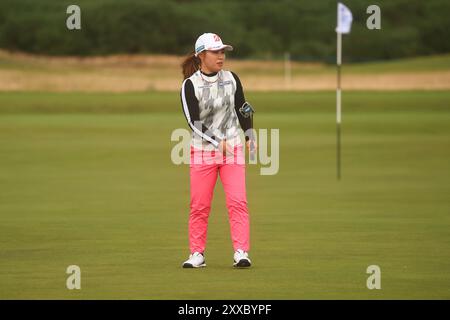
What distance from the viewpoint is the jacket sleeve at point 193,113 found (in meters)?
10.7

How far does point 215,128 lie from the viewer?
35.5 ft

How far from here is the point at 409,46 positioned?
81500mm

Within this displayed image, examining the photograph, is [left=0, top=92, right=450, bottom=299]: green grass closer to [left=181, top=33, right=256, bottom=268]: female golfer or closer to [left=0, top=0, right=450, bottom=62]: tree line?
[left=181, top=33, right=256, bottom=268]: female golfer

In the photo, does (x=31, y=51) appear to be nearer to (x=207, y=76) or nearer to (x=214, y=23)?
(x=214, y=23)

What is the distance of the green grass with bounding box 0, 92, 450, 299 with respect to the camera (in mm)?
10266

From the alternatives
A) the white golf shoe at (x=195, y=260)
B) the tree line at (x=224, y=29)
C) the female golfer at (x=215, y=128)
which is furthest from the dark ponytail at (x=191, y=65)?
the tree line at (x=224, y=29)

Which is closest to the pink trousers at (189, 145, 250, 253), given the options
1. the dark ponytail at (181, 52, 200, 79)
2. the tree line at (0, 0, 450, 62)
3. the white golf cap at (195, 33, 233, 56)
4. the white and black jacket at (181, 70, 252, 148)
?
the white and black jacket at (181, 70, 252, 148)

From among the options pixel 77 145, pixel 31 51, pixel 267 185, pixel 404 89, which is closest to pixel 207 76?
pixel 267 185

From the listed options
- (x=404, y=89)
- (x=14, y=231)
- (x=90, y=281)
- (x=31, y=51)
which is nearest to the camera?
(x=90, y=281)

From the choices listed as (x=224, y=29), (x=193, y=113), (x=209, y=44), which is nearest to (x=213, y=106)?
(x=193, y=113)

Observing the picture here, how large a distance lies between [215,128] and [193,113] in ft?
0.79

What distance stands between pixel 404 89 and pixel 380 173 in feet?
117

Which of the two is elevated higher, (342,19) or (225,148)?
(342,19)

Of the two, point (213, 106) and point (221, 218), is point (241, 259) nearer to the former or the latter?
point (213, 106)
